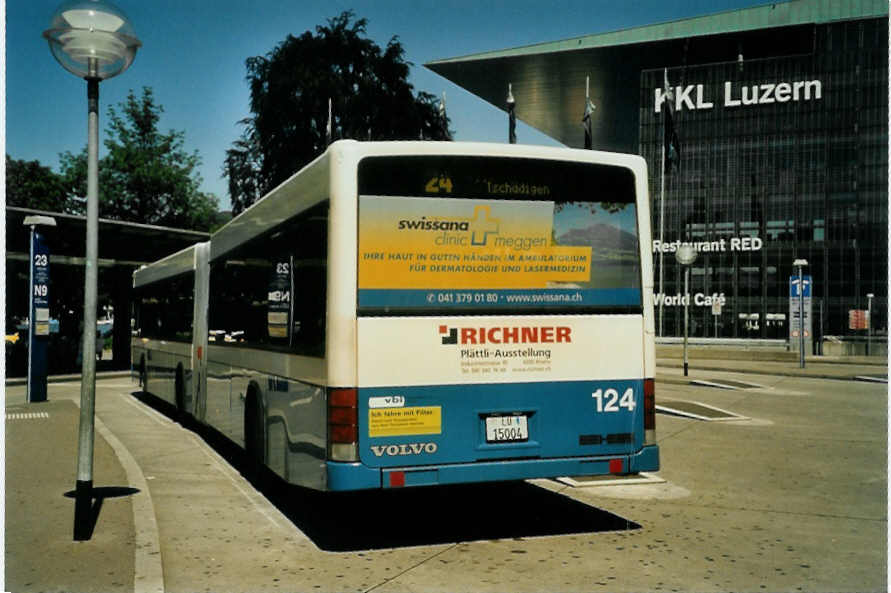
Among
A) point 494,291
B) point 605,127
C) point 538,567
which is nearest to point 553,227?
point 494,291

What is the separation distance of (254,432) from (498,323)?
3512 millimetres

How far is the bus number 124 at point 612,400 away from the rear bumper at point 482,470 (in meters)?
0.36

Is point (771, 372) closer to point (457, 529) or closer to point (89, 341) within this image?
point (457, 529)

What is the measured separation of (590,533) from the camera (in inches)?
309

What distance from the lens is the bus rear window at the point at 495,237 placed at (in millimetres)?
7090

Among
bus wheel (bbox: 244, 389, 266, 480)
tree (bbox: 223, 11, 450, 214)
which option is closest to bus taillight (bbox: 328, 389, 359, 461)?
bus wheel (bbox: 244, 389, 266, 480)

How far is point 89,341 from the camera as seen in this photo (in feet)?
24.0

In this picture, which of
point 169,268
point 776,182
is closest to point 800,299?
point 169,268

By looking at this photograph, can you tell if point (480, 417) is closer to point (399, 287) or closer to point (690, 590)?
point (399, 287)

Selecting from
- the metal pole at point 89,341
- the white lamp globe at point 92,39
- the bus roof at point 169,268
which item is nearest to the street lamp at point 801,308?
the bus roof at point 169,268

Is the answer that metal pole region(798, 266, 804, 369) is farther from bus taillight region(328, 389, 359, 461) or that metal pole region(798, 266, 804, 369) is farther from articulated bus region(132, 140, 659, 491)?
bus taillight region(328, 389, 359, 461)

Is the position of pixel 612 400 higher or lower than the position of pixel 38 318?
lower

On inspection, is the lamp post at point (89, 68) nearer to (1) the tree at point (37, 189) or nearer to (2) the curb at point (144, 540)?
(2) the curb at point (144, 540)

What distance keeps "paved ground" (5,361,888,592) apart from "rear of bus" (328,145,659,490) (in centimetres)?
69
